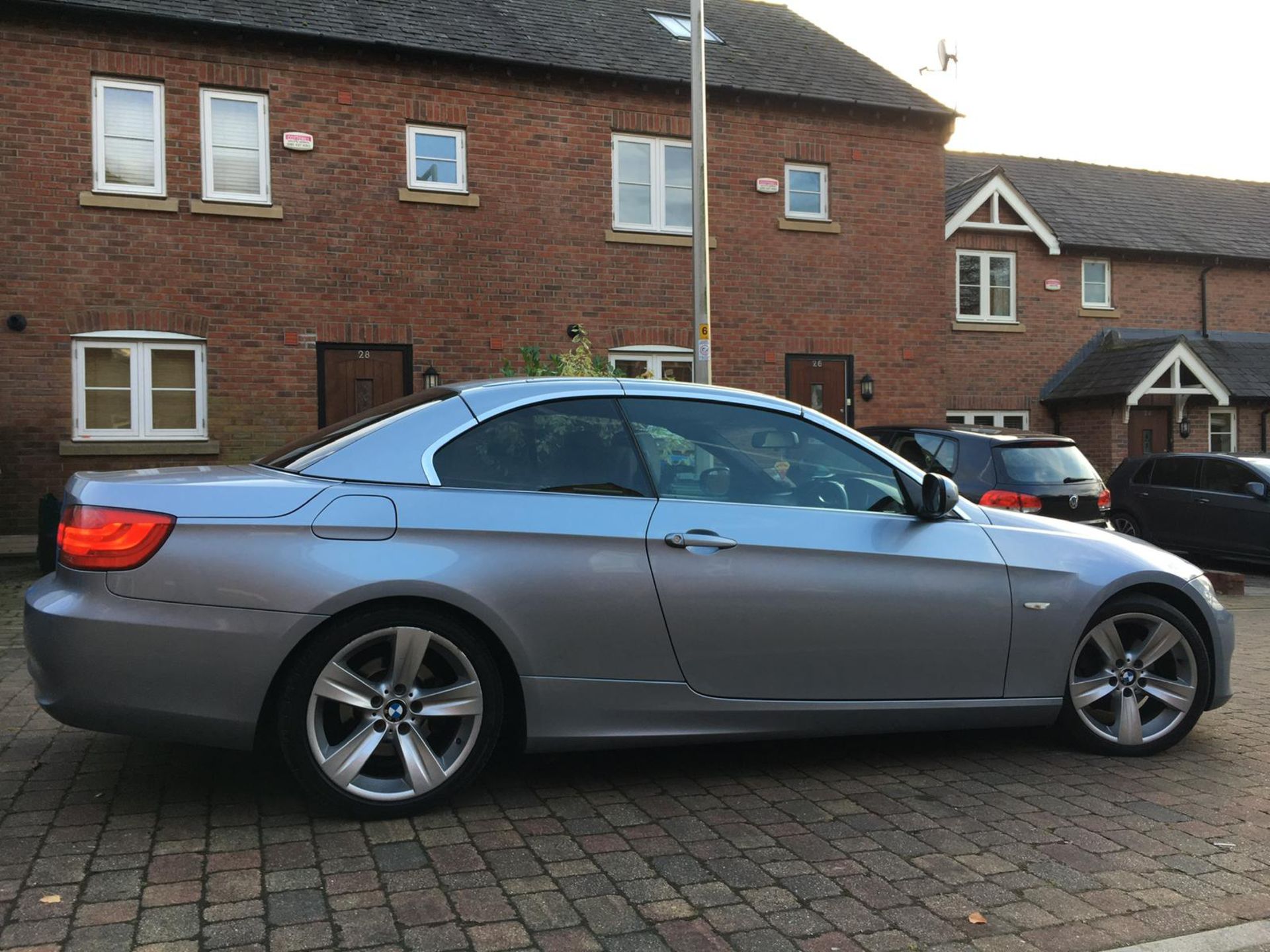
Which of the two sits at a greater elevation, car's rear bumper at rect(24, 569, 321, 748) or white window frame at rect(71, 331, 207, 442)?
white window frame at rect(71, 331, 207, 442)

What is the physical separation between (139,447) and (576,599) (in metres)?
10.3

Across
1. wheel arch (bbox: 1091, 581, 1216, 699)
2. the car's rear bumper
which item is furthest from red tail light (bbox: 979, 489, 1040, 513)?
the car's rear bumper

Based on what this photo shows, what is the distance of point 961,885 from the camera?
10.7 ft

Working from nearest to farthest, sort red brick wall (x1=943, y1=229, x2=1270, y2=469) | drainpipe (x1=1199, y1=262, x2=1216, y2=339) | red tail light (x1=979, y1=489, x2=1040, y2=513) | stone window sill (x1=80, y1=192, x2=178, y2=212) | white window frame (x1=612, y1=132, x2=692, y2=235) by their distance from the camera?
red tail light (x1=979, y1=489, x2=1040, y2=513), stone window sill (x1=80, y1=192, x2=178, y2=212), white window frame (x1=612, y1=132, x2=692, y2=235), red brick wall (x1=943, y1=229, x2=1270, y2=469), drainpipe (x1=1199, y1=262, x2=1216, y2=339)

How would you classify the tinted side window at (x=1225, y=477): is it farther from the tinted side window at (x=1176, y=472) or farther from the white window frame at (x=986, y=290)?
the white window frame at (x=986, y=290)

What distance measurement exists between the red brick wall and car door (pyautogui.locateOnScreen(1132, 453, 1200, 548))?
5581 millimetres

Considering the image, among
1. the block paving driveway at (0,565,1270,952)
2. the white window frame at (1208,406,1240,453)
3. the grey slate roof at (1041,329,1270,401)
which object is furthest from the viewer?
the white window frame at (1208,406,1240,453)

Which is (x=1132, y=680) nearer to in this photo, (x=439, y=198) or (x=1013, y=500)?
(x=1013, y=500)

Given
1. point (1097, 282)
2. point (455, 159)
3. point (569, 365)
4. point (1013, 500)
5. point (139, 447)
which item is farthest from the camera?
point (1097, 282)

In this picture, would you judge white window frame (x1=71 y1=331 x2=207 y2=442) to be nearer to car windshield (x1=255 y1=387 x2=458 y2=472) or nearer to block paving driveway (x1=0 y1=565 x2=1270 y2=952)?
block paving driveway (x1=0 y1=565 x2=1270 y2=952)

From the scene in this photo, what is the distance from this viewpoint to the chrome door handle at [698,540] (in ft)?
13.1

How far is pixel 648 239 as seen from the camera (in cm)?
1490

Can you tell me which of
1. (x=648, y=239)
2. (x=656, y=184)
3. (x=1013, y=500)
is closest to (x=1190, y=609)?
(x=1013, y=500)

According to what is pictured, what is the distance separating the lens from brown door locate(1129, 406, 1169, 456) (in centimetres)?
2047
